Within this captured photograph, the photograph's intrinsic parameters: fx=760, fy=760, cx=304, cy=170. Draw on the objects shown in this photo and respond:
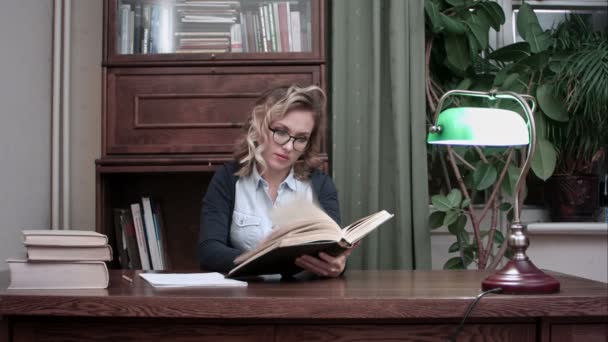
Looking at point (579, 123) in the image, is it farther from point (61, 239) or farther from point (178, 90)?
point (61, 239)

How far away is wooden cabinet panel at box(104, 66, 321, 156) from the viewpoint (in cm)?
248

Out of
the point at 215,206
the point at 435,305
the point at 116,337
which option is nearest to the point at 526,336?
the point at 435,305

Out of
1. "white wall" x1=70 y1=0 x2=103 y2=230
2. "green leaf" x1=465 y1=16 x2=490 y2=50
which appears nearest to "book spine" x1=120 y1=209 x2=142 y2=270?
"white wall" x1=70 y1=0 x2=103 y2=230

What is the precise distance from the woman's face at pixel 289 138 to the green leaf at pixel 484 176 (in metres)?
0.79

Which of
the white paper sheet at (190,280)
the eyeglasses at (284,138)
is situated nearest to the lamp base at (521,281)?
the white paper sheet at (190,280)

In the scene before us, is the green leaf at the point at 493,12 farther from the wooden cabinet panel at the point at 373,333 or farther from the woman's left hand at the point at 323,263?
the wooden cabinet panel at the point at 373,333

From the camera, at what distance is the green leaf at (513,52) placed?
2.75 meters

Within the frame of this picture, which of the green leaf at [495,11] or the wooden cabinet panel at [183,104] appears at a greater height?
the green leaf at [495,11]

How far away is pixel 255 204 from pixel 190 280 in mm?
693

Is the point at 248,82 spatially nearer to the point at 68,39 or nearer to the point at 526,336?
Answer: the point at 68,39

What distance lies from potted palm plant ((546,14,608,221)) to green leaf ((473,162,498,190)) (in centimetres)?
31

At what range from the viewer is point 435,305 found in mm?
1306

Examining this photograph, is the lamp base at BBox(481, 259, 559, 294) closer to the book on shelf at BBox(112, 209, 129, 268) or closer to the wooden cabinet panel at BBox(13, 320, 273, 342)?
the wooden cabinet panel at BBox(13, 320, 273, 342)

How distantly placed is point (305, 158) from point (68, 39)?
3.75 feet
